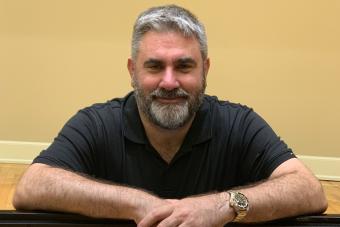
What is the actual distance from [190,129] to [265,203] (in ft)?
1.39

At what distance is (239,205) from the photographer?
1121mm

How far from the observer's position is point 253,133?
59.1 inches

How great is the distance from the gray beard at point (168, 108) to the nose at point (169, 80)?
0.06 feet

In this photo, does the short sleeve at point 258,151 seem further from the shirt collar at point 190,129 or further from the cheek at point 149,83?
the cheek at point 149,83

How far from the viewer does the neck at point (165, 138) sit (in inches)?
58.3

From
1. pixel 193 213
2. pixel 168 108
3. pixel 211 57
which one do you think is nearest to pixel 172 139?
pixel 168 108

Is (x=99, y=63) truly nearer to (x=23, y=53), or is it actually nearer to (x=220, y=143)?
(x=23, y=53)

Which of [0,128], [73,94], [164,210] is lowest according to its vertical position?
[0,128]

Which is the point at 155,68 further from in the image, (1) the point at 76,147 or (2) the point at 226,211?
(2) the point at 226,211

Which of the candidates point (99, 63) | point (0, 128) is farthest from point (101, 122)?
point (0, 128)

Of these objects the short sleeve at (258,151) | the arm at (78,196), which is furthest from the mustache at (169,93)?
the arm at (78,196)

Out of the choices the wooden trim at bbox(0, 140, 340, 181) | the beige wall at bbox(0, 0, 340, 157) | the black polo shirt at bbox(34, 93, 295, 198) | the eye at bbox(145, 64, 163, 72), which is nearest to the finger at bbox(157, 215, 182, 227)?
the black polo shirt at bbox(34, 93, 295, 198)

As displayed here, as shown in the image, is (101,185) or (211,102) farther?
(211,102)

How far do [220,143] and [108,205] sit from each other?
1.64ft
